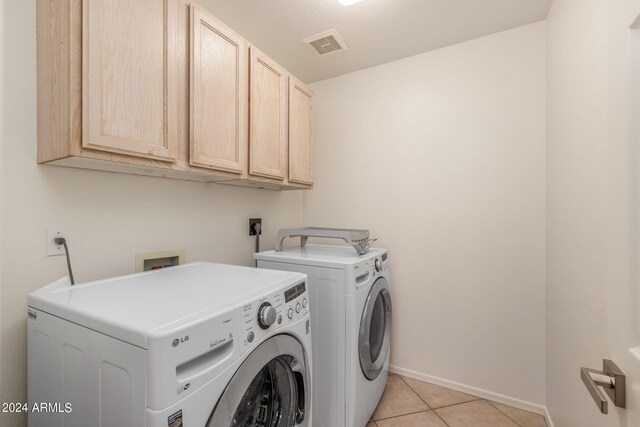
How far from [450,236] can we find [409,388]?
1.08m

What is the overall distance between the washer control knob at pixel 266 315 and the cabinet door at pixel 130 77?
2.39 ft

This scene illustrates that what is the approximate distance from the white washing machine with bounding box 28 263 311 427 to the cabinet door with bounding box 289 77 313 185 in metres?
1.01

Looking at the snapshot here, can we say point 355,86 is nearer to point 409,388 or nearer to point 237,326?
point 237,326

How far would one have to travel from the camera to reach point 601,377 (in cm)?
66

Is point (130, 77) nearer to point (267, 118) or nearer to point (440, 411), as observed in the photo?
point (267, 118)

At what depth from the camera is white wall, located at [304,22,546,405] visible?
1753 mm

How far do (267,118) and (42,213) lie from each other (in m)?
1.10

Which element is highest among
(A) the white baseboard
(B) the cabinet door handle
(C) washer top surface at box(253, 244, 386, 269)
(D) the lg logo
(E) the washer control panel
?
(C) washer top surface at box(253, 244, 386, 269)

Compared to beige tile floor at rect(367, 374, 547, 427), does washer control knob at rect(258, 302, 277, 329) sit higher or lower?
higher

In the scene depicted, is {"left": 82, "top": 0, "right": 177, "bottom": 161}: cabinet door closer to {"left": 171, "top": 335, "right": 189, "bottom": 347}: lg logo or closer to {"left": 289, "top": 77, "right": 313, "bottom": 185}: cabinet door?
{"left": 171, "top": 335, "right": 189, "bottom": 347}: lg logo

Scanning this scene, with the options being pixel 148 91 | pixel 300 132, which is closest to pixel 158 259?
pixel 148 91

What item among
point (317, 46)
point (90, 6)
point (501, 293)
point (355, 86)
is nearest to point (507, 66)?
point (355, 86)

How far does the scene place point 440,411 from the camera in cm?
176

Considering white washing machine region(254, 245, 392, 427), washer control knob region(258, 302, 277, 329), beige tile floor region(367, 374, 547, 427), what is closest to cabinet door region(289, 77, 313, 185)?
white washing machine region(254, 245, 392, 427)
